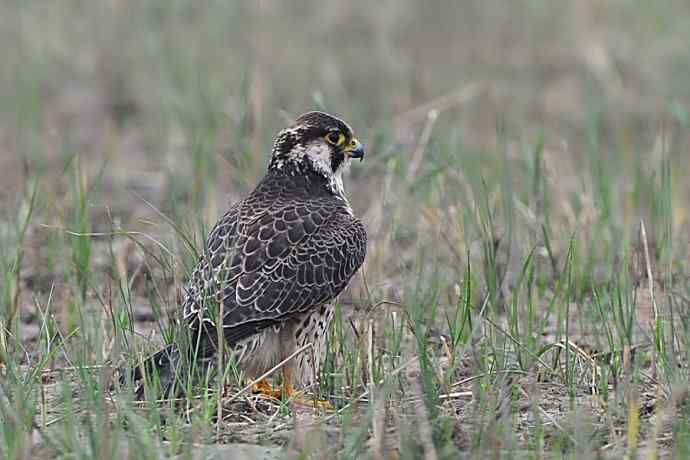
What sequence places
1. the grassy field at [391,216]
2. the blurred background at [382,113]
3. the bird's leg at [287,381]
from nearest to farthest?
the grassy field at [391,216], the bird's leg at [287,381], the blurred background at [382,113]

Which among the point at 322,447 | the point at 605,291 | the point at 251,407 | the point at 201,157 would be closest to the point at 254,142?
the point at 201,157

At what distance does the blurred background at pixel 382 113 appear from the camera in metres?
7.62

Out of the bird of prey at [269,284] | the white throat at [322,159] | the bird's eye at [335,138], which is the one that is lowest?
the bird of prey at [269,284]

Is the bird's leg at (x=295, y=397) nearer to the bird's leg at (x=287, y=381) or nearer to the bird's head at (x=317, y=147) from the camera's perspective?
the bird's leg at (x=287, y=381)

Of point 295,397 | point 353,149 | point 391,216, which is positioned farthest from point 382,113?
point 295,397

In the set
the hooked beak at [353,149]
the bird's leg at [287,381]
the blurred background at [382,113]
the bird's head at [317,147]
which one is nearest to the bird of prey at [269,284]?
the bird's leg at [287,381]

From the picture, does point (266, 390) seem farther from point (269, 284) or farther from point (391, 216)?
point (391, 216)

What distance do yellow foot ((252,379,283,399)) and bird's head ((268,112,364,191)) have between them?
3.57 ft

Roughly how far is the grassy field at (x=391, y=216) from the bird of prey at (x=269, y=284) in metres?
0.14

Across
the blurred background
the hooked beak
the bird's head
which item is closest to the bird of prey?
the bird's head

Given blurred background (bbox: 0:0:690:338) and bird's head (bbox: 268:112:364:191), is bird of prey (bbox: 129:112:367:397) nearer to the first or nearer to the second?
bird's head (bbox: 268:112:364:191)

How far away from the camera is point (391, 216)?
282 inches

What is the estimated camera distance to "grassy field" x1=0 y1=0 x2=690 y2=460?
499 cm

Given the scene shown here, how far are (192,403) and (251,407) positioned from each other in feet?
1.43
